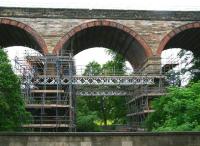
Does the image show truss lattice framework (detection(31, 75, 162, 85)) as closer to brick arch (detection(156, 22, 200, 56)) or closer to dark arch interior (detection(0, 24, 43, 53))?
brick arch (detection(156, 22, 200, 56))

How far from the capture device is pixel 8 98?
22.2 metres

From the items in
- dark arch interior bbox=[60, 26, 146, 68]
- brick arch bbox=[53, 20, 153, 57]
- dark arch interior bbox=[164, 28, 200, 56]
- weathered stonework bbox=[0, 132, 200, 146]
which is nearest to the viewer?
weathered stonework bbox=[0, 132, 200, 146]

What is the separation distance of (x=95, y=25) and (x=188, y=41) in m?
9.42

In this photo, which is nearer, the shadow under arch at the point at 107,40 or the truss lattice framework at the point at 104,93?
the shadow under arch at the point at 107,40

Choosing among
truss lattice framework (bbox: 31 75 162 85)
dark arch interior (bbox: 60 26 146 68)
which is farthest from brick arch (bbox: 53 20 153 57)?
truss lattice framework (bbox: 31 75 162 85)

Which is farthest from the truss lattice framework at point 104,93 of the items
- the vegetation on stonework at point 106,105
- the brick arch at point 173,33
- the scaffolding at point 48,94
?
the brick arch at point 173,33

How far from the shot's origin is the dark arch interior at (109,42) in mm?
33125

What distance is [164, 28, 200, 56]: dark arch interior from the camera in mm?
34500

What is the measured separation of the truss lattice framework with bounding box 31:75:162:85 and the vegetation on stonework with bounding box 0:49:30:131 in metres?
7.72

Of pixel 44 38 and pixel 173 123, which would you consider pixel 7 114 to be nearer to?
pixel 173 123

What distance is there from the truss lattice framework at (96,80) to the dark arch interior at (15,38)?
2381mm

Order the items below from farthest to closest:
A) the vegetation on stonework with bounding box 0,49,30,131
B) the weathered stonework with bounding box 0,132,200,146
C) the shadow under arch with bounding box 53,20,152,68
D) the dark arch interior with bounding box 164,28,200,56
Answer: the dark arch interior with bounding box 164,28,200,56 < the shadow under arch with bounding box 53,20,152,68 < the vegetation on stonework with bounding box 0,49,30,131 < the weathered stonework with bounding box 0,132,200,146

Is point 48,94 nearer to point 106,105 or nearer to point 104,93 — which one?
point 104,93

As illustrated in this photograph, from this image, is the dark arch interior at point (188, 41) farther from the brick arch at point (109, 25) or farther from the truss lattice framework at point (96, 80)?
the truss lattice framework at point (96, 80)
